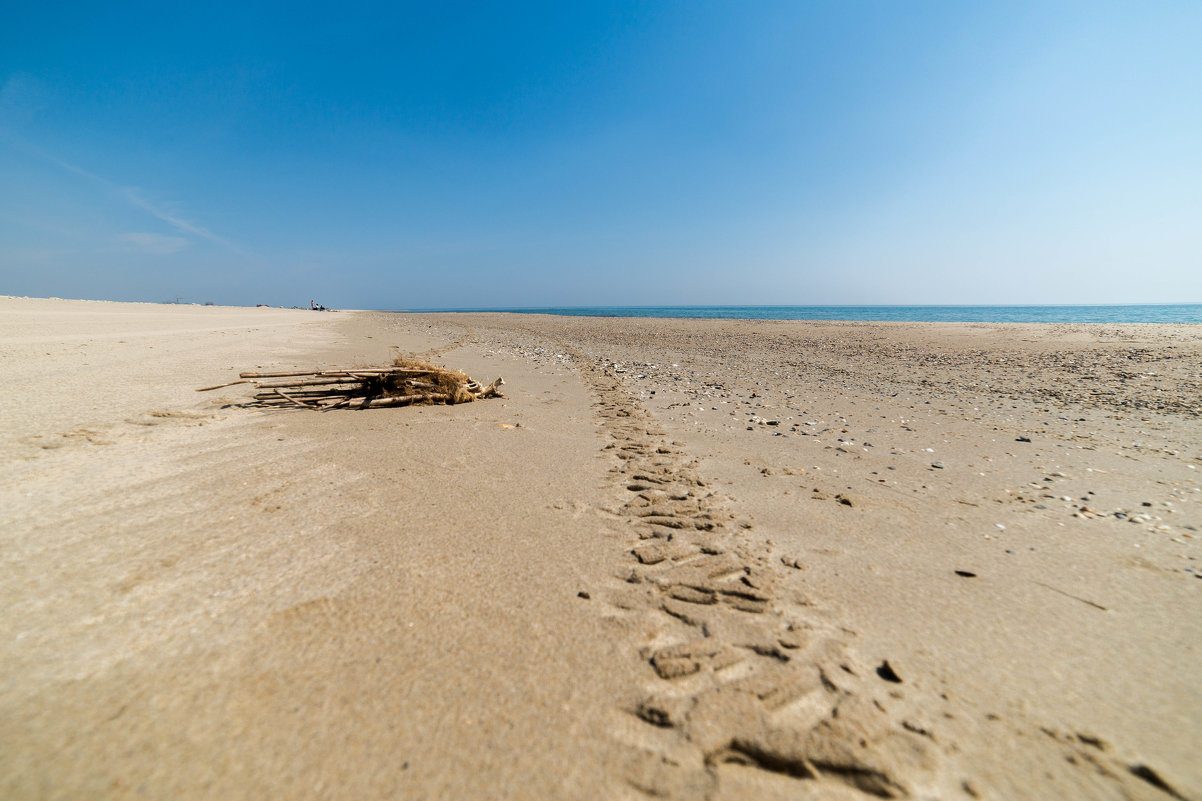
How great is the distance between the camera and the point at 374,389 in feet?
21.5

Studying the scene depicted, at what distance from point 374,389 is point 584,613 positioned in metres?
5.50

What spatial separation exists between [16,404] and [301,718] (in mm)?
6968

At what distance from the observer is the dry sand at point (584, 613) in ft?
4.94

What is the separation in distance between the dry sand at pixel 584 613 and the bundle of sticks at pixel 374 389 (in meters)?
0.89

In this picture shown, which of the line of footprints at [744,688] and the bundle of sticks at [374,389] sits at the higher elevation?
the bundle of sticks at [374,389]

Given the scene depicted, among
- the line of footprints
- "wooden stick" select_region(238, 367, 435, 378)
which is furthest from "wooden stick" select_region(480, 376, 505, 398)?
the line of footprints

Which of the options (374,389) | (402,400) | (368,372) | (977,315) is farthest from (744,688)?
(977,315)

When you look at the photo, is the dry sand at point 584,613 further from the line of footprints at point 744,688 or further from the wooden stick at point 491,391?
the wooden stick at point 491,391

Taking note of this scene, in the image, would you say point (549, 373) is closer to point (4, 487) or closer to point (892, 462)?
point (892, 462)

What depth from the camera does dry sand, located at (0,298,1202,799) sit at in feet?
4.94

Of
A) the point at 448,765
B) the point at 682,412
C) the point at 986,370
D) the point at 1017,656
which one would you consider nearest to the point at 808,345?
the point at 986,370

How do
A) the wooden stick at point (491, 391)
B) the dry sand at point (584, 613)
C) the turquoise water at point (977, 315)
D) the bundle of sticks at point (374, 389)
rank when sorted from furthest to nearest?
1. the turquoise water at point (977, 315)
2. the wooden stick at point (491, 391)
3. the bundle of sticks at point (374, 389)
4. the dry sand at point (584, 613)

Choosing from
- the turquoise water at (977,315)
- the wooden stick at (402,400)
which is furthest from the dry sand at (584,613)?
the turquoise water at (977,315)

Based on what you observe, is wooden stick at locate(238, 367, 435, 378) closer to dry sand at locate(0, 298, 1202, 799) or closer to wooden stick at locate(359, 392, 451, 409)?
wooden stick at locate(359, 392, 451, 409)
